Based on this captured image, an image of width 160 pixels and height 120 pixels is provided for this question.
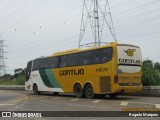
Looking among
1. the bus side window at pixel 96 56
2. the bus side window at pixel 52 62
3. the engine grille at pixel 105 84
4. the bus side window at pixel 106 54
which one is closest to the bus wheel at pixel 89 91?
the engine grille at pixel 105 84

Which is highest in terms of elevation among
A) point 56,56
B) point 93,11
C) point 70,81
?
point 93,11

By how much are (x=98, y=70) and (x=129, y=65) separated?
190cm

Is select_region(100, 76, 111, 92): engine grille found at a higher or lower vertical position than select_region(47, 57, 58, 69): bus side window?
lower

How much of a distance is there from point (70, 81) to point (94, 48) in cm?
381

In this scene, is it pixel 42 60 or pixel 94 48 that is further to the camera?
pixel 42 60

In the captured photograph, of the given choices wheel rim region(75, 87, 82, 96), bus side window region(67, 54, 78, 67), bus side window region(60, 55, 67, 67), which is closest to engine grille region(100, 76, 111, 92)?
wheel rim region(75, 87, 82, 96)

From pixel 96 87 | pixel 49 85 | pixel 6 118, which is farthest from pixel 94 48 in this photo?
pixel 6 118

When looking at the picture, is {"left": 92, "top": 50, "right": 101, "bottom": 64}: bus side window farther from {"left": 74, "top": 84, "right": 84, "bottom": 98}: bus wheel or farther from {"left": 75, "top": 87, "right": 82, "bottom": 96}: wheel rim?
{"left": 75, "top": 87, "right": 82, "bottom": 96}: wheel rim

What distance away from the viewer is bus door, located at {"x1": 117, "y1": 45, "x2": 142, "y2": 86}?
22.0 metres

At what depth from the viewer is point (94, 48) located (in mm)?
23594

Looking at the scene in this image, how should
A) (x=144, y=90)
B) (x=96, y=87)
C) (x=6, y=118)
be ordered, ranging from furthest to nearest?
(x=144, y=90) → (x=96, y=87) → (x=6, y=118)

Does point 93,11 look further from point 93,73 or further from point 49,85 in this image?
point 93,73

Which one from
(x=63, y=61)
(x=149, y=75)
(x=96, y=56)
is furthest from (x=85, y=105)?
(x=149, y=75)

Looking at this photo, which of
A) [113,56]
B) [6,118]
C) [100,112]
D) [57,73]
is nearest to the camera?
[6,118]
